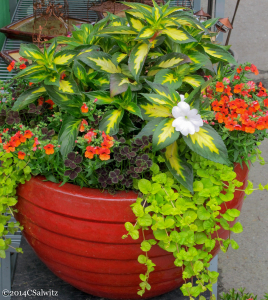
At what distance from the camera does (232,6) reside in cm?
458

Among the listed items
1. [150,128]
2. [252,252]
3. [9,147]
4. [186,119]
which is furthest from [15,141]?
[252,252]

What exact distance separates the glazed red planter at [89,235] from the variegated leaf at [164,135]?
0.17 meters

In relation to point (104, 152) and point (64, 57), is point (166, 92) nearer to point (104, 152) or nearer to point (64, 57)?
point (104, 152)

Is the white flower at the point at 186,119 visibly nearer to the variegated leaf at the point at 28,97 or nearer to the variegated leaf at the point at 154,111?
the variegated leaf at the point at 154,111

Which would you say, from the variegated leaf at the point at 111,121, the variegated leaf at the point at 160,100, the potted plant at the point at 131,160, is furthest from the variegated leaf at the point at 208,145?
the variegated leaf at the point at 111,121

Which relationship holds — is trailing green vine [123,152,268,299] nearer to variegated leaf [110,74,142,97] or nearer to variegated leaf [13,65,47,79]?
variegated leaf [110,74,142,97]

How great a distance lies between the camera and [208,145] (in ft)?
3.41

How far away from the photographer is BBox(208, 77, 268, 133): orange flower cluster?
1104mm

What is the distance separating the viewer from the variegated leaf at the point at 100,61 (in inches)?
45.8

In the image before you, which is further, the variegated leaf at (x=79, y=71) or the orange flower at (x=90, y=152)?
the variegated leaf at (x=79, y=71)

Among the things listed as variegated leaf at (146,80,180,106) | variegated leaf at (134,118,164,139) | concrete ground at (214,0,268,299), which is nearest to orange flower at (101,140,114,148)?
variegated leaf at (134,118,164,139)

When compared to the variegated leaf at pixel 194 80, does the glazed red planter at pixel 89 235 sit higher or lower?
lower

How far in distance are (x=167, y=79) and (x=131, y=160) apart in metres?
0.28

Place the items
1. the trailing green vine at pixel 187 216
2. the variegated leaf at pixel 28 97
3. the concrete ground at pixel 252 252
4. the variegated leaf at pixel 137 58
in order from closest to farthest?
the trailing green vine at pixel 187 216
the variegated leaf at pixel 137 58
the variegated leaf at pixel 28 97
the concrete ground at pixel 252 252
